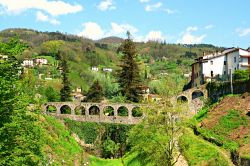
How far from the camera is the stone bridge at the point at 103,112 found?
186 feet

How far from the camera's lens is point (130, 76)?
6481cm

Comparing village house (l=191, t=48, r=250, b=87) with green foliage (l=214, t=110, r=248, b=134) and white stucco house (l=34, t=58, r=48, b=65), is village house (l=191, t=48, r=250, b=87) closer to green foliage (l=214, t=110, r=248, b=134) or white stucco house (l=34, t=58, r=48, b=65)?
green foliage (l=214, t=110, r=248, b=134)

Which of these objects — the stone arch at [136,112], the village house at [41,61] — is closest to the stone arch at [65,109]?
the stone arch at [136,112]

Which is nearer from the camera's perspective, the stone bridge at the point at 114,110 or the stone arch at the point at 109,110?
the stone bridge at the point at 114,110

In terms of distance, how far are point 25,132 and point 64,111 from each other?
4353 cm

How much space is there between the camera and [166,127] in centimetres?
2952

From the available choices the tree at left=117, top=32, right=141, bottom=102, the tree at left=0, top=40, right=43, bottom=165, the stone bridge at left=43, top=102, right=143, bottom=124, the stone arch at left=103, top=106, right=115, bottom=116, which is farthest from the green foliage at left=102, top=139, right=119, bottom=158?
the tree at left=0, top=40, right=43, bottom=165

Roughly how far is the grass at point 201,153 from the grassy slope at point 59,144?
1172 cm

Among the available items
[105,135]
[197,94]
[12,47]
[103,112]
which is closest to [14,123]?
[12,47]

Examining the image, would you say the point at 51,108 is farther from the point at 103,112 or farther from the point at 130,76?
the point at 130,76

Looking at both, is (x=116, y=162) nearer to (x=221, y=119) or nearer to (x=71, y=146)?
(x=71, y=146)

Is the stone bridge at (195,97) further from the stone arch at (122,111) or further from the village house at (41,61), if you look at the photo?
the village house at (41,61)

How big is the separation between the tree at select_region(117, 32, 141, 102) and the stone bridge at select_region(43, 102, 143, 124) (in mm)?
4034

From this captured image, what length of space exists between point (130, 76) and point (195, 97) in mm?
10689
